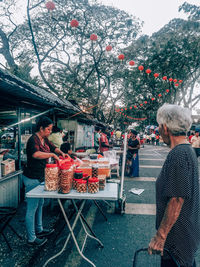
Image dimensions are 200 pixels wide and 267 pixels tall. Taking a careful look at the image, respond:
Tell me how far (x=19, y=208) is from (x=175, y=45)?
16.8m

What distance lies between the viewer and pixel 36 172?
9.80 ft

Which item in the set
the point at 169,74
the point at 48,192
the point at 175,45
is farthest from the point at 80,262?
the point at 169,74

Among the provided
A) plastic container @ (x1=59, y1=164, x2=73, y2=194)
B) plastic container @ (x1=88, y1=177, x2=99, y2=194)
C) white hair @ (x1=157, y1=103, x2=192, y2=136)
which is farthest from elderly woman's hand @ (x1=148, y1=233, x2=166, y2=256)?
plastic container @ (x1=59, y1=164, x2=73, y2=194)

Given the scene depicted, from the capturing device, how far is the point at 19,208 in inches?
176

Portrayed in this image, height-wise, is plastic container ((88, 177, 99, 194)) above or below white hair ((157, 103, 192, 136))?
below

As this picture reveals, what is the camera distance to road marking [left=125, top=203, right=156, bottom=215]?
437 cm

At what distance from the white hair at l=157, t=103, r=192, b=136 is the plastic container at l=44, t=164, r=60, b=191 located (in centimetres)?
151

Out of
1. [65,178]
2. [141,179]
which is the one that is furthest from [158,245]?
[141,179]

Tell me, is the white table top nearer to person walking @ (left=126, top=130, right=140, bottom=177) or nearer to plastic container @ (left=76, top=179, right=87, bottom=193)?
plastic container @ (left=76, top=179, right=87, bottom=193)

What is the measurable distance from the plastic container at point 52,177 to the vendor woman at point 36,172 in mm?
449

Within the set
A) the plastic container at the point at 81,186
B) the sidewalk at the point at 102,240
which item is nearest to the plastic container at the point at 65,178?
the plastic container at the point at 81,186

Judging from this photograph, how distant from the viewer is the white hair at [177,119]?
147 centimetres

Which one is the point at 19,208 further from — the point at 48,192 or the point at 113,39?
the point at 113,39

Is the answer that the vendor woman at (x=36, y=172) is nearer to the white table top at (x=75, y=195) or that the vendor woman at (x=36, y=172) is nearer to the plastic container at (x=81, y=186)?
the white table top at (x=75, y=195)
